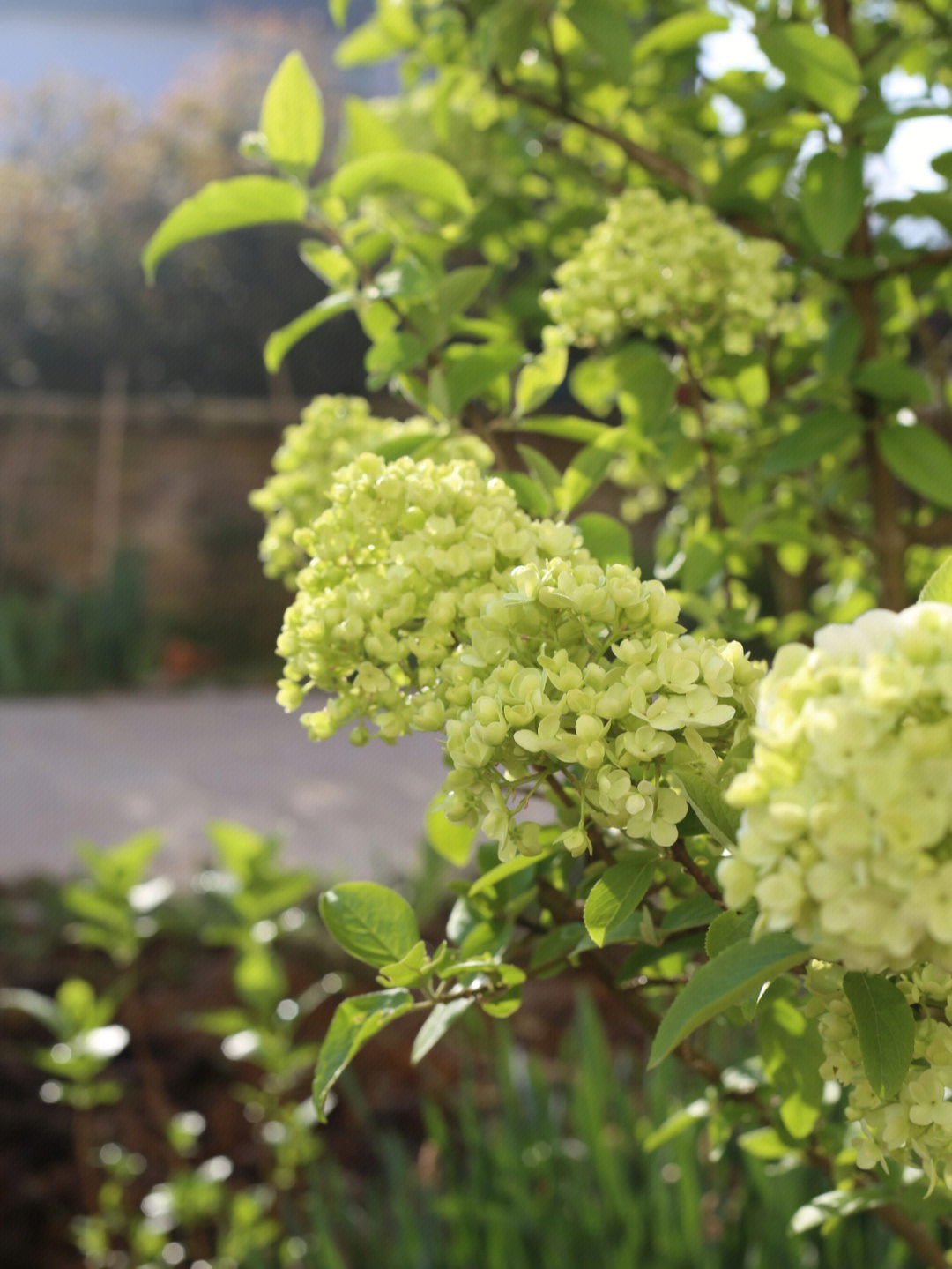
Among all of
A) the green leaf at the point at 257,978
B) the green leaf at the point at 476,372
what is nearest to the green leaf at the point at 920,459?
the green leaf at the point at 476,372

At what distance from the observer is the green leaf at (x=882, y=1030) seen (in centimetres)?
46

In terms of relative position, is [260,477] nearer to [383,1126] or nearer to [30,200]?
[30,200]

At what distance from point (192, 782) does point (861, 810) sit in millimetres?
4512

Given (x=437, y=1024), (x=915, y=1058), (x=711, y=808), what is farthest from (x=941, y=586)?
(x=437, y=1024)

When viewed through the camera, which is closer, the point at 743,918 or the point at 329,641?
the point at 743,918

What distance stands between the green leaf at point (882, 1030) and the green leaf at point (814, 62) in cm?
74

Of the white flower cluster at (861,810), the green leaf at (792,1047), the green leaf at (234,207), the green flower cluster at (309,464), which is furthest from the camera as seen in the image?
the green flower cluster at (309,464)

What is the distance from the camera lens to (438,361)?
0.89 meters

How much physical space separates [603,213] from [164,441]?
6129 millimetres

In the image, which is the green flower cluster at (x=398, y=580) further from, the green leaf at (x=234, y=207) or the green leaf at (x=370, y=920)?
the green leaf at (x=234, y=207)

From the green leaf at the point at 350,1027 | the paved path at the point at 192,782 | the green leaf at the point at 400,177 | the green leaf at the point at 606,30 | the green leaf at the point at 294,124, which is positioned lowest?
the paved path at the point at 192,782

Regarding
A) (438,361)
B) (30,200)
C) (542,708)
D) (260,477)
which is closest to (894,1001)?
(542,708)

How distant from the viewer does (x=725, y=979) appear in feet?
1.38

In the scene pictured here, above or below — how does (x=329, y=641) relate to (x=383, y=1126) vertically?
above
